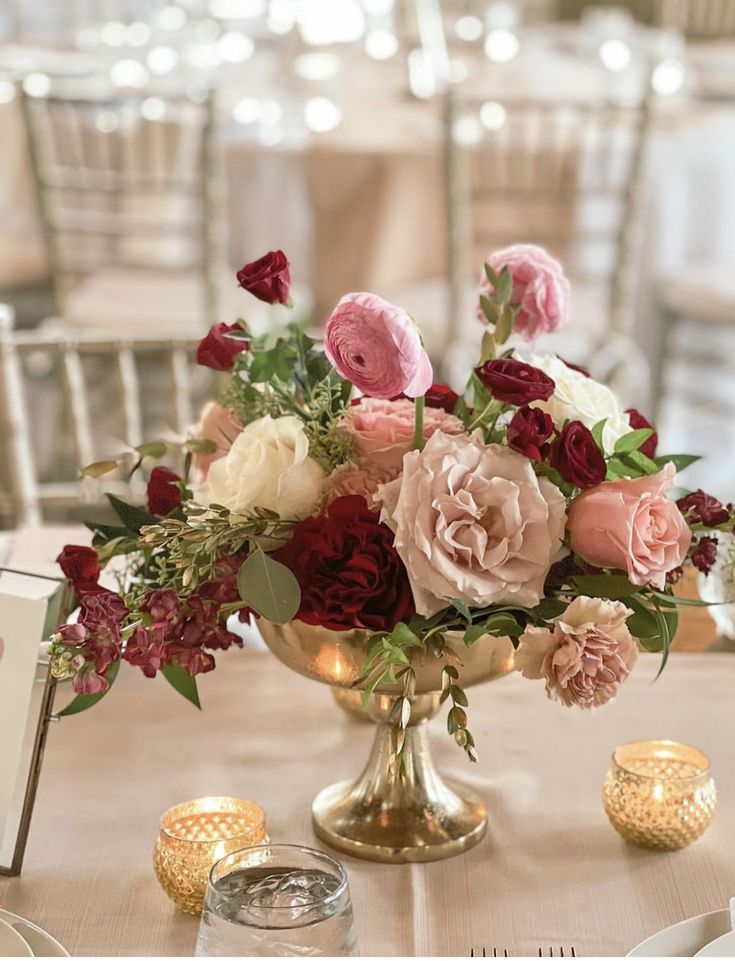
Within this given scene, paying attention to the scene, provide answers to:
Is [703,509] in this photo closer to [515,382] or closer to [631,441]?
[631,441]

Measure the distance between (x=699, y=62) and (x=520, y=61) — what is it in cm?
57

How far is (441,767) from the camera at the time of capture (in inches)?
39.3

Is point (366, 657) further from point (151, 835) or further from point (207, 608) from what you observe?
point (151, 835)

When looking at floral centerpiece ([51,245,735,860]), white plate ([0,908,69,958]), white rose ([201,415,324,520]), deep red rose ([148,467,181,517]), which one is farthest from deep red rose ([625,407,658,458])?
white plate ([0,908,69,958])

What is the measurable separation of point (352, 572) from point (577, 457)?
15 centimetres

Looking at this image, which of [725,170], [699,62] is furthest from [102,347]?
[699,62]

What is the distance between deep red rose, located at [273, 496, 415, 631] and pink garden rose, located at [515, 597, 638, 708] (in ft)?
0.27

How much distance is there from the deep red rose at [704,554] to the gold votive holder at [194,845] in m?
0.33

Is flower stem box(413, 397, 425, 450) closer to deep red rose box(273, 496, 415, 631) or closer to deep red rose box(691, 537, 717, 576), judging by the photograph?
deep red rose box(273, 496, 415, 631)

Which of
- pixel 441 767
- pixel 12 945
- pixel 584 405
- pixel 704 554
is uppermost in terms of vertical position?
pixel 584 405

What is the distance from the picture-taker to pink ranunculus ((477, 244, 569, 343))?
2.97 feet

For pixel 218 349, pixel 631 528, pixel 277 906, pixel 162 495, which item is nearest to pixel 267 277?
pixel 218 349

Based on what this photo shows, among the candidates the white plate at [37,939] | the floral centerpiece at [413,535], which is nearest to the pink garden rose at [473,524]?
the floral centerpiece at [413,535]

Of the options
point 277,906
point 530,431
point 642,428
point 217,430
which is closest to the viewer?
point 277,906
